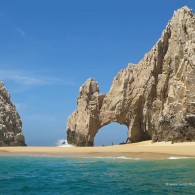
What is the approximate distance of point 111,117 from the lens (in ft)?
156

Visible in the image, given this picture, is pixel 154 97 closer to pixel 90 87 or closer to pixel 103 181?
pixel 90 87

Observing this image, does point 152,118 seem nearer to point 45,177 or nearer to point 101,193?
point 45,177

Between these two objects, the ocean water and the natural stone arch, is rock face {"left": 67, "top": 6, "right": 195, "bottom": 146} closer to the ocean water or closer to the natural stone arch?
the natural stone arch

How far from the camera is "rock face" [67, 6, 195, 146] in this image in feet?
127

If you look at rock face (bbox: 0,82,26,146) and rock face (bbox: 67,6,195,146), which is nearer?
rock face (bbox: 67,6,195,146)

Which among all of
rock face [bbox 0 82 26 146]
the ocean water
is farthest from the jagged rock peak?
the ocean water

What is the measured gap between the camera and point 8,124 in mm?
47594

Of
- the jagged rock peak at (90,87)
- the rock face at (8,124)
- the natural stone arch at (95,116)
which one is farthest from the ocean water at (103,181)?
the jagged rock peak at (90,87)

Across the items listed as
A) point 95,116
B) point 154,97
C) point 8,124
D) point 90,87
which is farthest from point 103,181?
point 90,87

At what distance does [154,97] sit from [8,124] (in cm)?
1752

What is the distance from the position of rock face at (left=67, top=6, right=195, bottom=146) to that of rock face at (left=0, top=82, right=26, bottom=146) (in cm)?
633

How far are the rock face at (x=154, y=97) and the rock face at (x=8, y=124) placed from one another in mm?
6329

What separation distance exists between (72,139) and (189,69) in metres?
18.3

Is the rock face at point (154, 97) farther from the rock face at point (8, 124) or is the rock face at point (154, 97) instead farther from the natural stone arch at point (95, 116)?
the rock face at point (8, 124)
